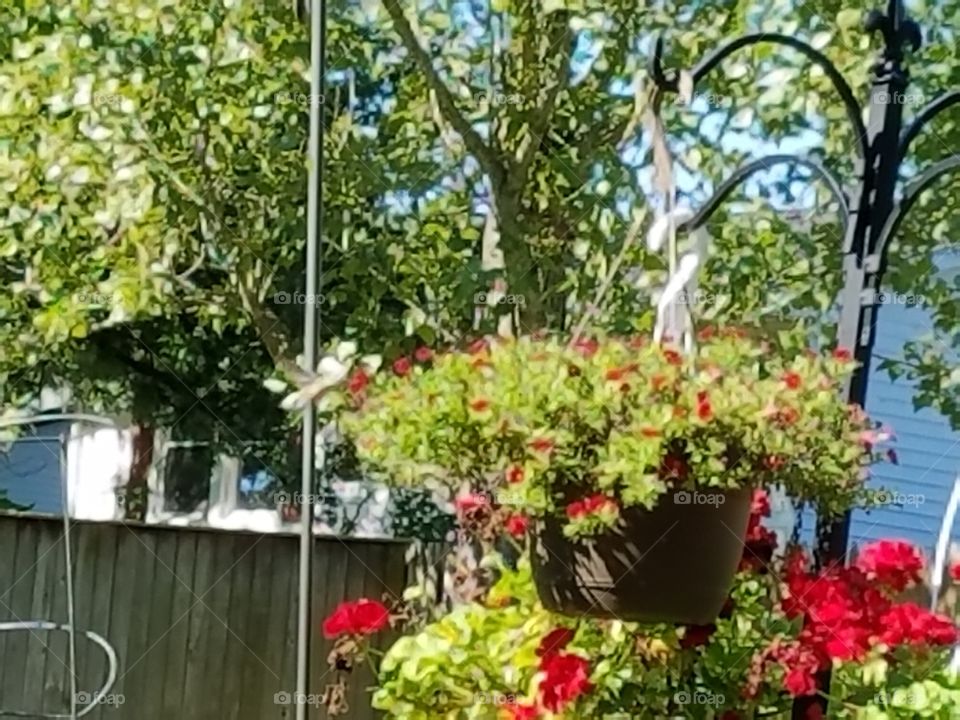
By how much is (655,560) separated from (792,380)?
7.9 inches

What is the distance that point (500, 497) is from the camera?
4.03 feet

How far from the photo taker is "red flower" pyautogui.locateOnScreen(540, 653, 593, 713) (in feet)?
4.17

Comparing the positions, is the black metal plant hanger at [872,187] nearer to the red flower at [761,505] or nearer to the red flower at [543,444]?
the red flower at [761,505]

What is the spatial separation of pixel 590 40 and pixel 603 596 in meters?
0.88

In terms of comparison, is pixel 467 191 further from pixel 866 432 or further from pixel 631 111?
pixel 866 432

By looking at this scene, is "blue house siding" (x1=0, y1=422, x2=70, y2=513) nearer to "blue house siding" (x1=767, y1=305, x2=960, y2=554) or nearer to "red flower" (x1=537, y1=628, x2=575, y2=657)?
"red flower" (x1=537, y1=628, x2=575, y2=657)

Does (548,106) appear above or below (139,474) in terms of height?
above

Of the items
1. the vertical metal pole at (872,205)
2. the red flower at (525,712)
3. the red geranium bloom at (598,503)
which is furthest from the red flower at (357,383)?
the vertical metal pole at (872,205)

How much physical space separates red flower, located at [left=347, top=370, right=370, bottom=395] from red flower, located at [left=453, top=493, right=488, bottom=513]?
0.15m

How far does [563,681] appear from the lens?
4.18 feet

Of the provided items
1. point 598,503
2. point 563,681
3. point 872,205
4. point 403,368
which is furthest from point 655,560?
point 872,205

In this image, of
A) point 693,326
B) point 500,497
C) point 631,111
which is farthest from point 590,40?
point 500,497

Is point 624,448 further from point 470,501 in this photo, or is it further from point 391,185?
point 391,185

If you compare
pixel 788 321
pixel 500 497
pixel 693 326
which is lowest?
pixel 500 497
